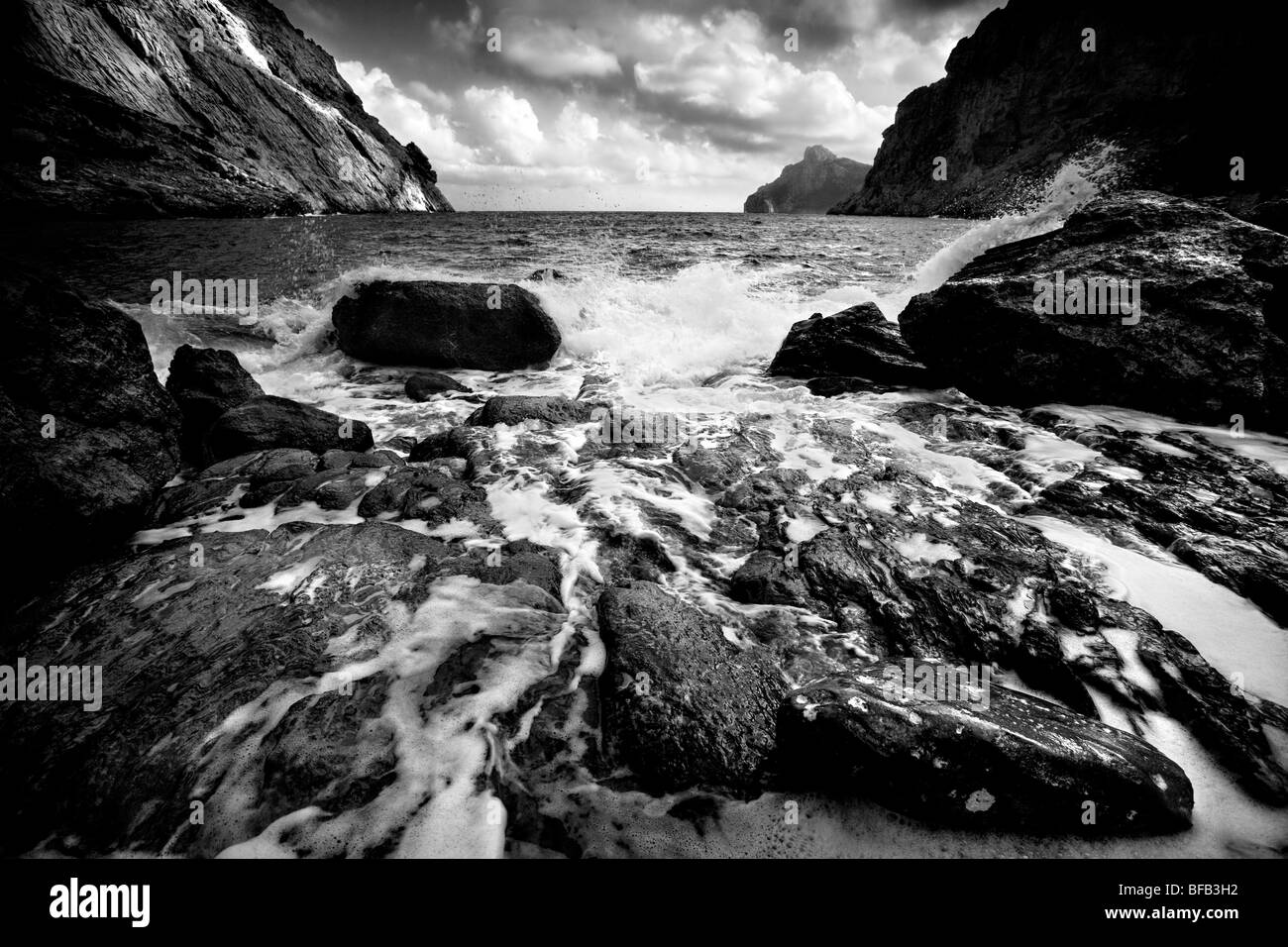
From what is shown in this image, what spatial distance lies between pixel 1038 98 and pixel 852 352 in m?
140

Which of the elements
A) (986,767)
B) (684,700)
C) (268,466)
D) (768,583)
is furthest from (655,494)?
(268,466)

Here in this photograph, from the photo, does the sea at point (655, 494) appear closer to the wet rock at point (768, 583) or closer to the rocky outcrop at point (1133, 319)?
the wet rock at point (768, 583)

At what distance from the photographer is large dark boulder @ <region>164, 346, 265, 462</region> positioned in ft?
18.1

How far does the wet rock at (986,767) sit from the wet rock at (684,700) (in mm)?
255

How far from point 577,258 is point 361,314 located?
12748 mm

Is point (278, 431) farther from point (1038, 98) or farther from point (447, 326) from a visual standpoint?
point (1038, 98)

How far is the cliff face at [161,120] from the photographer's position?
37.6 meters

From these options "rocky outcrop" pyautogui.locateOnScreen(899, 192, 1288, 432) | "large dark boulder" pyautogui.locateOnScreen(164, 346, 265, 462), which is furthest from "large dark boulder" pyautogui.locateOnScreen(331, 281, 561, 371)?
"rocky outcrop" pyautogui.locateOnScreen(899, 192, 1288, 432)

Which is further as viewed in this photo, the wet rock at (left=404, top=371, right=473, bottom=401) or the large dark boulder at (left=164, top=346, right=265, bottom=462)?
the wet rock at (left=404, top=371, right=473, bottom=401)

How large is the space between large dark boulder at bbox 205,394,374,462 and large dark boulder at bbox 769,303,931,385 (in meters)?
5.90

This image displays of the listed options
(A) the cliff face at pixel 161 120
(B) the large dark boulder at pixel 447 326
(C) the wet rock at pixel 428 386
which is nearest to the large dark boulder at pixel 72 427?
(C) the wet rock at pixel 428 386

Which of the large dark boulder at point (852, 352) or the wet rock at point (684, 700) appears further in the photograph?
the large dark boulder at point (852, 352)

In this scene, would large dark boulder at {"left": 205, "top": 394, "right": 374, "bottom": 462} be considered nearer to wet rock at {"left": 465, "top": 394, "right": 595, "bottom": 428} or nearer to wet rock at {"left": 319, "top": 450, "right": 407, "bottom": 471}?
wet rock at {"left": 319, "top": 450, "right": 407, "bottom": 471}
